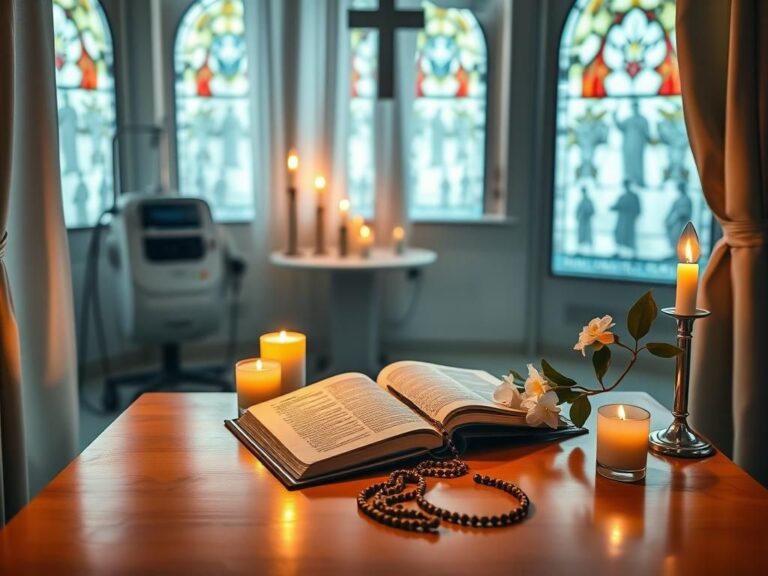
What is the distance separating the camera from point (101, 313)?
3652 millimetres

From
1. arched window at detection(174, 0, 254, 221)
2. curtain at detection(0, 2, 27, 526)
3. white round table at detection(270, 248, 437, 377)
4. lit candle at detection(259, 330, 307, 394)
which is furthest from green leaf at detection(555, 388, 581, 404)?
arched window at detection(174, 0, 254, 221)

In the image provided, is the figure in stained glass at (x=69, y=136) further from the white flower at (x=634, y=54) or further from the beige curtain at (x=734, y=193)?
the beige curtain at (x=734, y=193)

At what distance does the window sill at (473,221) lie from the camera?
4027mm

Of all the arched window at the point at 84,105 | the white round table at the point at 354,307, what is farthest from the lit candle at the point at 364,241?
the arched window at the point at 84,105

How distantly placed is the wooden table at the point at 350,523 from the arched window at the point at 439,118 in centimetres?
298

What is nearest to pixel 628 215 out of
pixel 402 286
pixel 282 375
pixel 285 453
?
pixel 402 286

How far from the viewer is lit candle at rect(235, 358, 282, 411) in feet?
4.39

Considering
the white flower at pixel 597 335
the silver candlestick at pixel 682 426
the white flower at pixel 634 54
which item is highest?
the white flower at pixel 634 54

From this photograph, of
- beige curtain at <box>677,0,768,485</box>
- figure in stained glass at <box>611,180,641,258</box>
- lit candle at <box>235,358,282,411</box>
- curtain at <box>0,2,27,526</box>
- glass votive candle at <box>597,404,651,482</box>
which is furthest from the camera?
figure in stained glass at <box>611,180,641,258</box>

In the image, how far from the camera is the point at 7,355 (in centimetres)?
151

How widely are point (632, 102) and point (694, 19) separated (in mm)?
2171

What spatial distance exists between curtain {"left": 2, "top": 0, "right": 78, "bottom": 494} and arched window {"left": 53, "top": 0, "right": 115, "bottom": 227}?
184 centimetres

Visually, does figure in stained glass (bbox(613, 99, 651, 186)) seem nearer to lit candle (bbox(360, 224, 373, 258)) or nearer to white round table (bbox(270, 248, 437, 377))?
white round table (bbox(270, 248, 437, 377))

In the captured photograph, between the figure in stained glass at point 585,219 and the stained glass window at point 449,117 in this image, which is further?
the stained glass window at point 449,117
